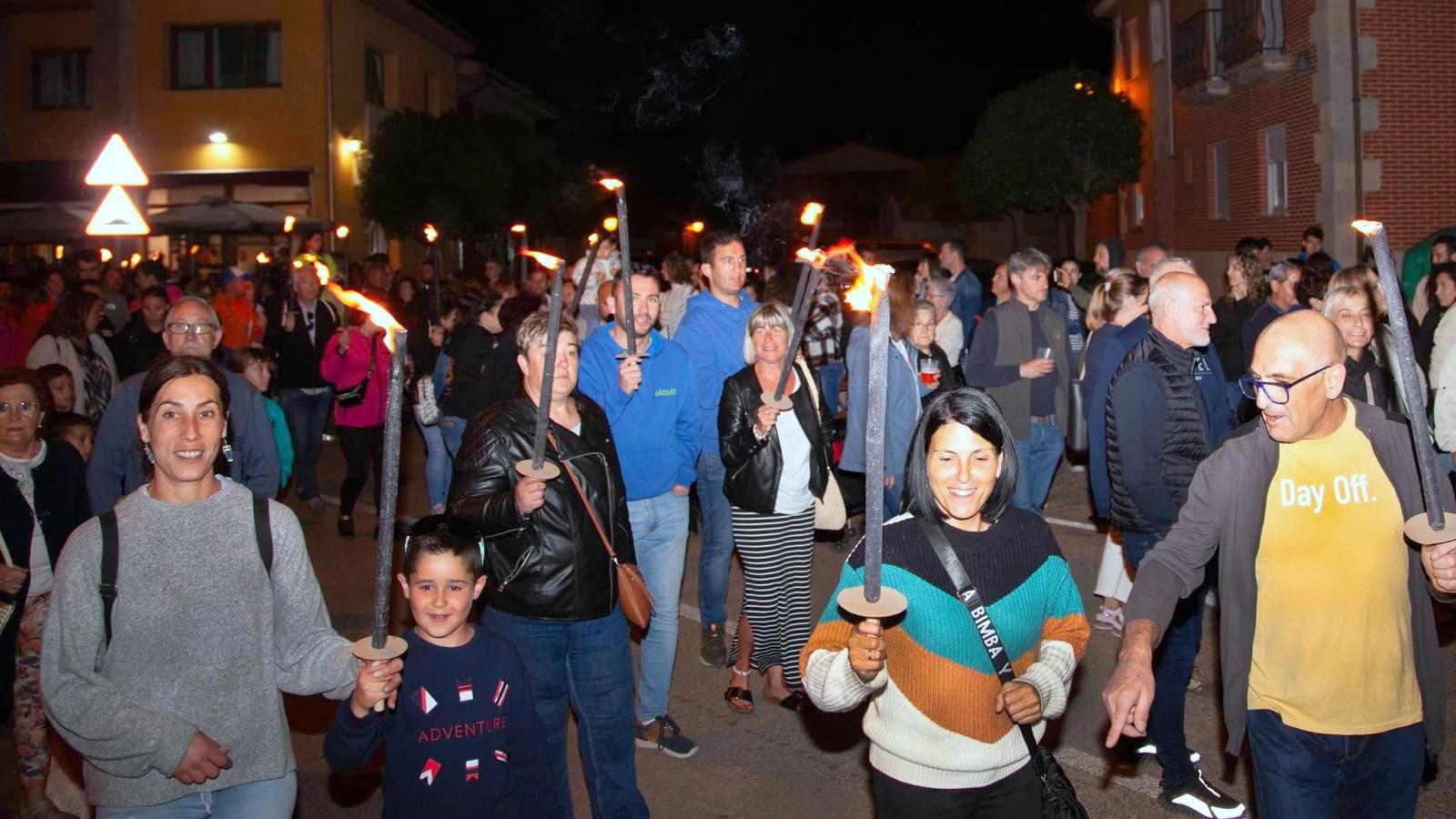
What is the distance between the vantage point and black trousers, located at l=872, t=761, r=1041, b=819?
3.43m

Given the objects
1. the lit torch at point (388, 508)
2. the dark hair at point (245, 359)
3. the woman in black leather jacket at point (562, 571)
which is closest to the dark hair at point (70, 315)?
the dark hair at point (245, 359)

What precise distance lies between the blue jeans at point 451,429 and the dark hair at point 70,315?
250 cm

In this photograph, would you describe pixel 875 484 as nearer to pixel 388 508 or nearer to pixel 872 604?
Result: pixel 872 604

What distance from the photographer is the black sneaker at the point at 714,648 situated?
7.32m

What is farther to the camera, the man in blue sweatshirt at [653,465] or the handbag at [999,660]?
the man in blue sweatshirt at [653,465]

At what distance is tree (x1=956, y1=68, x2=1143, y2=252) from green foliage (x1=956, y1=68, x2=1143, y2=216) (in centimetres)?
2

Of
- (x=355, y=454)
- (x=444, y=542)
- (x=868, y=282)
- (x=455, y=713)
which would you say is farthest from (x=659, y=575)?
(x=355, y=454)

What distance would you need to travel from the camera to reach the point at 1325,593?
3592 millimetres

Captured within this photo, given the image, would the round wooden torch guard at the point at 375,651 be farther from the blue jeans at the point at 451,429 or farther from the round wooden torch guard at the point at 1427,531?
the blue jeans at the point at 451,429

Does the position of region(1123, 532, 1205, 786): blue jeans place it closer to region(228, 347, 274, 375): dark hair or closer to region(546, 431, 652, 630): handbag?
region(546, 431, 652, 630): handbag

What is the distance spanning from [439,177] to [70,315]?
22.3 metres

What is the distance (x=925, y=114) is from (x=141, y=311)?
4868 cm

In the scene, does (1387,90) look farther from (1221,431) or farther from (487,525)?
(487,525)

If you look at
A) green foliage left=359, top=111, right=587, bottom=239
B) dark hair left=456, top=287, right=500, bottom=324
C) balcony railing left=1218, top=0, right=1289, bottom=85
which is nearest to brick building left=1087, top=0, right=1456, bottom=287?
balcony railing left=1218, top=0, right=1289, bottom=85
